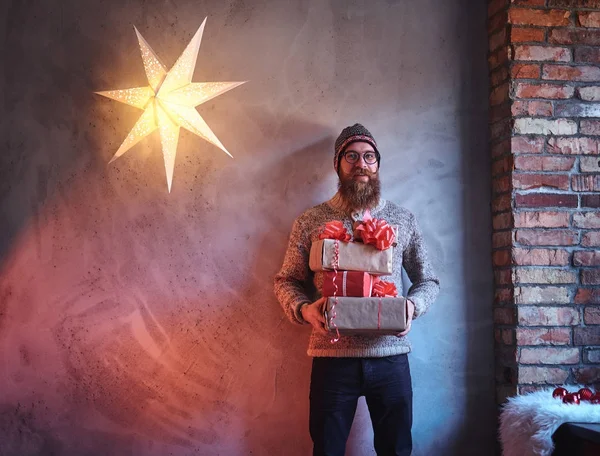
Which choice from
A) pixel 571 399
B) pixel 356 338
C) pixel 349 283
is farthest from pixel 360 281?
pixel 571 399

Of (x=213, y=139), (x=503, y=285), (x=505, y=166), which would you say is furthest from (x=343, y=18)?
(x=503, y=285)

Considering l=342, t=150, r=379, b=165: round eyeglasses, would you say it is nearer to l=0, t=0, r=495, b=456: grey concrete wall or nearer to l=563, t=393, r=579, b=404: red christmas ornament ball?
l=0, t=0, r=495, b=456: grey concrete wall

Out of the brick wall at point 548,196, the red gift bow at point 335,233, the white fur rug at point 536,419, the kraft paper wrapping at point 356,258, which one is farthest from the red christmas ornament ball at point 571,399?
the red gift bow at point 335,233

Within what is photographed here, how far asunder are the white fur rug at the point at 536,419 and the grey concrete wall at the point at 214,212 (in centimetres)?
38

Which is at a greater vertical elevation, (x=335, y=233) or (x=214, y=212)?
(x=214, y=212)

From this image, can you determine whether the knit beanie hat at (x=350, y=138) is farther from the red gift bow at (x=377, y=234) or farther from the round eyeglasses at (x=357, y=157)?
the red gift bow at (x=377, y=234)

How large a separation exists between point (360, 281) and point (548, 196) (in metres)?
1.06

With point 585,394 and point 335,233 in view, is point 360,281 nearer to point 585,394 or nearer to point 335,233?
point 335,233

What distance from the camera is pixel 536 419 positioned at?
2.08m

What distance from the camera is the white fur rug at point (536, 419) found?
2016 mm

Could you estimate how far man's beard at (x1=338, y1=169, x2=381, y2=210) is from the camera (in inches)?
93.4

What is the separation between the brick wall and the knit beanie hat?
631mm

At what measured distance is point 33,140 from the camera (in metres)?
2.65

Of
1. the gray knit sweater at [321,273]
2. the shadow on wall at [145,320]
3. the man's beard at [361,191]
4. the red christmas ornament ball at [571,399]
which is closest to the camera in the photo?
the red christmas ornament ball at [571,399]
